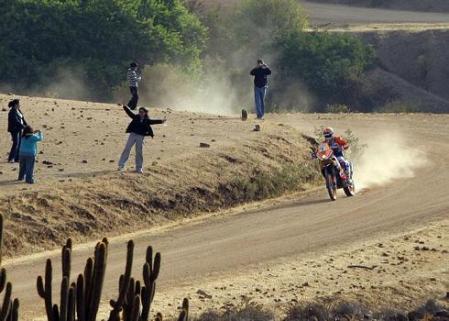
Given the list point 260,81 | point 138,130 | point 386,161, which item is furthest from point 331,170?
point 260,81

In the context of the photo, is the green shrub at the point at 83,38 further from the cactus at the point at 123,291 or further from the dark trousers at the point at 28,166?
the cactus at the point at 123,291

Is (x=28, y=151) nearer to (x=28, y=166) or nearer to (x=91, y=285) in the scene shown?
(x=28, y=166)

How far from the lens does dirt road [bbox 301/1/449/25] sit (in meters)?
81.9

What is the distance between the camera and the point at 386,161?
38562 millimetres

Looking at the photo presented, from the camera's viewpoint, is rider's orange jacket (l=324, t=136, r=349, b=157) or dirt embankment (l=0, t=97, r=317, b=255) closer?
dirt embankment (l=0, t=97, r=317, b=255)

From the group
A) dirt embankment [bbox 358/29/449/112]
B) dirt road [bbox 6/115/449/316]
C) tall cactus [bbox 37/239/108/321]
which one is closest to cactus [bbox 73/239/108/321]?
tall cactus [bbox 37/239/108/321]

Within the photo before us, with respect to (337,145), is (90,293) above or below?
above

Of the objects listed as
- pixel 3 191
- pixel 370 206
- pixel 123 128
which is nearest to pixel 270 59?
pixel 123 128

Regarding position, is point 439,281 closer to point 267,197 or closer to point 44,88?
point 267,197

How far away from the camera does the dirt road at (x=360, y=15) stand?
81938mm

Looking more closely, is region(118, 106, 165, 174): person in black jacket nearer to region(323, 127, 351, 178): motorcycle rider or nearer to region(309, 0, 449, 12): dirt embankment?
region(323, 127, 351, 178): motorcycle rider

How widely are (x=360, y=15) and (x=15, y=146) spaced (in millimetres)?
57331

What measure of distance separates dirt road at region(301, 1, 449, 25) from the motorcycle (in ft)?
162

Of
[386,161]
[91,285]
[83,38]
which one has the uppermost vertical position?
[83,38]
